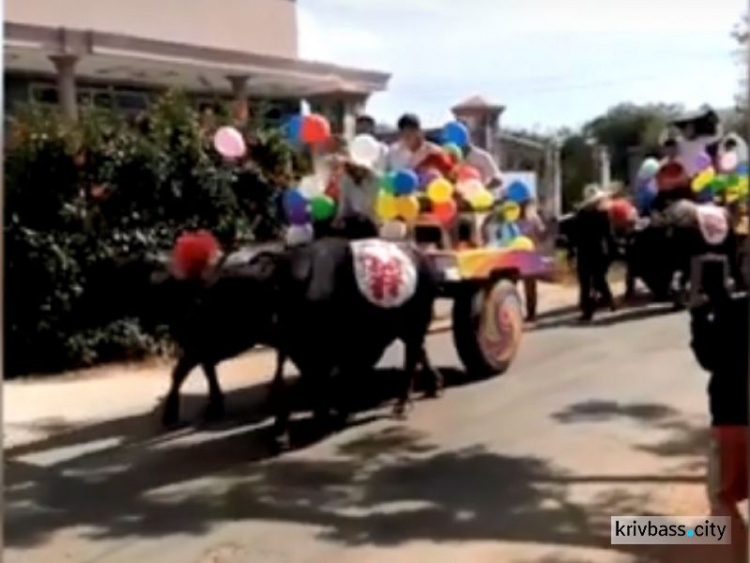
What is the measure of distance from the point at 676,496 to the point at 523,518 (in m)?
0.43

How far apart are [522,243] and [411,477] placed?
1734mm

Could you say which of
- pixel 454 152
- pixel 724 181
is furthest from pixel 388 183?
pixel 724 181

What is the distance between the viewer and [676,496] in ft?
11.2

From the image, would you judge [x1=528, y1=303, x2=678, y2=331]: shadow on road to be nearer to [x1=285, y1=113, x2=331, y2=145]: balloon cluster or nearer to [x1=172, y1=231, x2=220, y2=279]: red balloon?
[x1=285, y1=113, x2=331, y2=145]: balloon cluster

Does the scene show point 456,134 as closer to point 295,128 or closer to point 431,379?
point 295,128

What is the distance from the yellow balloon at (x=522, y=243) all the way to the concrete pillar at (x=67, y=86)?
2.02m

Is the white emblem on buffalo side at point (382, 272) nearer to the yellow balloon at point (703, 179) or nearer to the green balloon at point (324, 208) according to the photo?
the green balloon at point (324, 208)

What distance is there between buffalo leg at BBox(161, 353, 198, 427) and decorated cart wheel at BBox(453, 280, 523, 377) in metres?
1.19

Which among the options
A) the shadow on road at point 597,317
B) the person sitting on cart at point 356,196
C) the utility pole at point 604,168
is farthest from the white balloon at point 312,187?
the shadow on road at point 597,317

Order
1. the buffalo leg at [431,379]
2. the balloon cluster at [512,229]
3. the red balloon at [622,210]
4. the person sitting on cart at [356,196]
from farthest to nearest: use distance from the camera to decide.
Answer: the buffalo leg at [431,379] < the balloon cluster at [512,229] < the red balloon at [622,210] < the person sitting on cart at [356,196]

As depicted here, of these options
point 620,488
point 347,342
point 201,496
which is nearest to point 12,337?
point 347,342

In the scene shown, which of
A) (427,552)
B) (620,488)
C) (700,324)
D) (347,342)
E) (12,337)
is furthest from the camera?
(12,337)

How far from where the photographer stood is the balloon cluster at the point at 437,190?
472 cm

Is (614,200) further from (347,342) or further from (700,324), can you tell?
(700,324)
